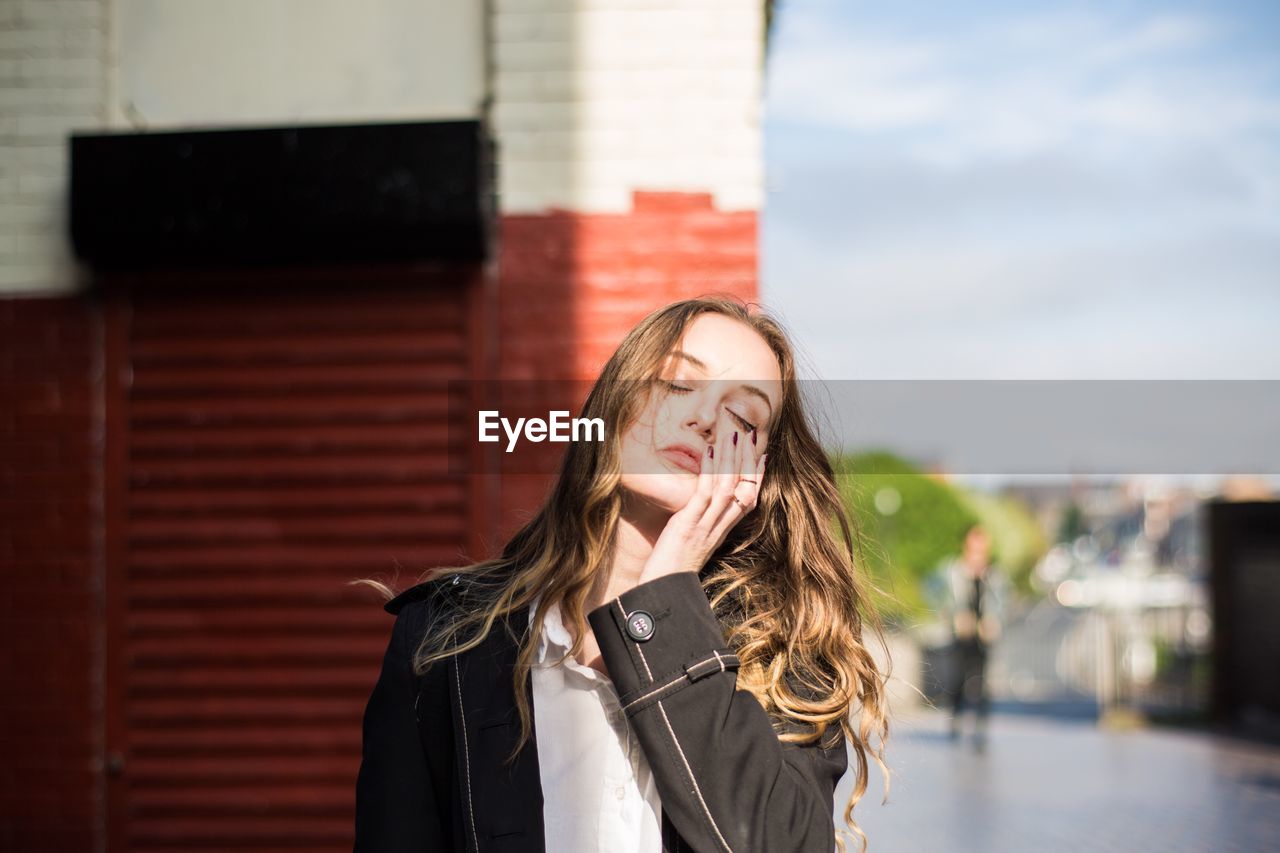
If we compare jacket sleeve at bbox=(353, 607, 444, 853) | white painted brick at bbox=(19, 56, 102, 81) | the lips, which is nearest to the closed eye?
the lips

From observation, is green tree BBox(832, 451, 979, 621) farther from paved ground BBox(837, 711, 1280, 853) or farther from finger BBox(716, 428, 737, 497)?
finger BBox(716, 428, 737, 497)

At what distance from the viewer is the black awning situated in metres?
5.34

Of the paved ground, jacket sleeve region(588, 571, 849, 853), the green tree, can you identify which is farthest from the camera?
the green tree

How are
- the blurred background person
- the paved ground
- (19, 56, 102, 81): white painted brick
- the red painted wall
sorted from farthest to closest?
1. the blurred background person
2. the paved ground
3. (19, 56, 102, 81): white painted brick
4. the red painted wall

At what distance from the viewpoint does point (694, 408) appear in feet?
7.09

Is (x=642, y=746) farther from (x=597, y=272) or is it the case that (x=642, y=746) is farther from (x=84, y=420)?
(x=84, y=420)

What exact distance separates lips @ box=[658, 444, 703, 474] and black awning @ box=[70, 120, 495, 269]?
3384 millimetres

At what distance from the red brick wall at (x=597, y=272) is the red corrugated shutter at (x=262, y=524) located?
0.74 ft

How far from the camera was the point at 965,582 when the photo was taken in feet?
47.4

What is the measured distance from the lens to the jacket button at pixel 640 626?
1.98m

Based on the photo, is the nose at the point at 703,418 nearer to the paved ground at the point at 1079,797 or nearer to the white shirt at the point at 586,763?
the white shirt at the point at 586,763

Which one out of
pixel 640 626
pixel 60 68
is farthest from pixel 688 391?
pixel 60 68

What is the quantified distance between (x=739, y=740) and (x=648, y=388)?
2.14 feet

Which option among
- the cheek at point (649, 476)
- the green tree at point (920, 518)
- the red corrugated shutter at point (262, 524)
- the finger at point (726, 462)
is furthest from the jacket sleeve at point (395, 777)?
the green tree at point (920, 518)
